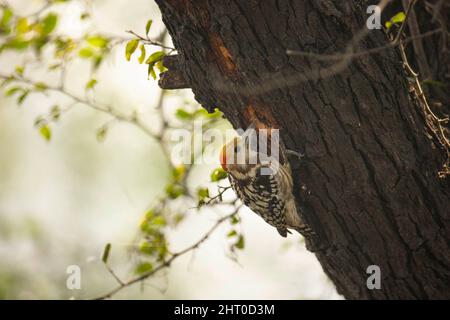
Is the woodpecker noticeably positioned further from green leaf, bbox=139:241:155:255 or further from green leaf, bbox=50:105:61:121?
green leaf, bbox=50:105:61:121

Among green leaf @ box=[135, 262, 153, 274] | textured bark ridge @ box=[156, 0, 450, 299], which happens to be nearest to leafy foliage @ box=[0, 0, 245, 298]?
green leaf @ box=[135, 262, 153, 274]

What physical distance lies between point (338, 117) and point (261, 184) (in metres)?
1.28

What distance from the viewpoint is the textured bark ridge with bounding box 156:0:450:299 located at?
103 inches

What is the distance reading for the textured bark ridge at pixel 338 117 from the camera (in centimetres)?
262

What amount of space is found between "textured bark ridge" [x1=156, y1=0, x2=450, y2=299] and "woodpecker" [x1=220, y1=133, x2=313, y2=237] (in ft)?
1.73

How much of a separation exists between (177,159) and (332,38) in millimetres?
2589

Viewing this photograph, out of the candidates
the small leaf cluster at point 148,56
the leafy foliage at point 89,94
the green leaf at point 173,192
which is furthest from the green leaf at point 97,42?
the green leaf at point 173,192

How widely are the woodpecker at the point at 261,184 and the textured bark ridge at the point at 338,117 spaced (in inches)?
20.8

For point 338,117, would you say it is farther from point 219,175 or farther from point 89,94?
point 89,94

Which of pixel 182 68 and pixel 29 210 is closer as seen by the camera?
pixel 182 68

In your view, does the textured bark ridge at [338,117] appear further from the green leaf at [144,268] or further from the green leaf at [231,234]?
the green leaf at [144,268]

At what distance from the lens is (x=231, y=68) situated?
2.70 meters
